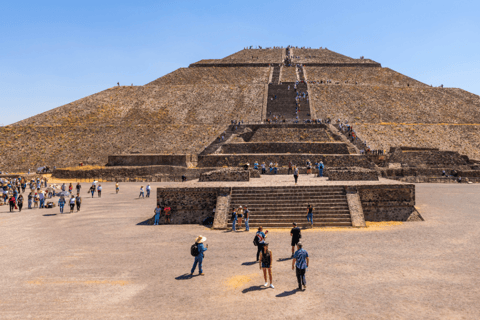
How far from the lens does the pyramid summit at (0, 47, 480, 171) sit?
40125mm

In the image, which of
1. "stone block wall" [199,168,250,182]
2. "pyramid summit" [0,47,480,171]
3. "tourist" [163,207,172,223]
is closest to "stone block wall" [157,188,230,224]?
"tourist" [163,207,172,223]

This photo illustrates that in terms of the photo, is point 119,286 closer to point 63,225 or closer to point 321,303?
point 321,303

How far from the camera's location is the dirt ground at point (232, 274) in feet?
21.0

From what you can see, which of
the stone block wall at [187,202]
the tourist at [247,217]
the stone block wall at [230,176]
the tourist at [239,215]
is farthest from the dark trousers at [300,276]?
the stone block wall at [230,176]

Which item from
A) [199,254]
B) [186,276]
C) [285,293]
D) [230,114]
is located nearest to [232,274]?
[199,254]

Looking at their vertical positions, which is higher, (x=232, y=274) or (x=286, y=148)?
(x=286, y=148)

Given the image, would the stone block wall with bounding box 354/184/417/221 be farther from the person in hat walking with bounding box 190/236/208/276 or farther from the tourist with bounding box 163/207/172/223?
the person in hat walking with bounding box 190/236/208/276

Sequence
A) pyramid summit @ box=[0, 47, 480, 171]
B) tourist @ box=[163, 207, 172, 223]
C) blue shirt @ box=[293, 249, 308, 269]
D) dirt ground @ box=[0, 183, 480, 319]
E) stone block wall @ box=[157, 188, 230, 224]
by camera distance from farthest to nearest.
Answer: pyramid summit @ box=[0, 47, 480, 171] → stone block wall @ box=[157, 188, 230, 224] → tourist @ box=[163, 207, 172, 223] → blue shirt @ box=[293, 249, 308, 269] → dirt ground @ box=[0, 183, 480, 319]

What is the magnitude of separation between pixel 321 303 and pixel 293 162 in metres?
24.1

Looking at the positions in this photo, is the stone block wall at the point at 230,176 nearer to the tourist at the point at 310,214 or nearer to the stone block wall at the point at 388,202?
the stone block wall at the point at 388,202

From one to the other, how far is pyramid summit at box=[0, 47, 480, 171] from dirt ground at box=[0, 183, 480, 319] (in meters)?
24.8

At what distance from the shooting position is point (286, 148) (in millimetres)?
33531

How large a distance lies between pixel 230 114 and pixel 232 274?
42271mm

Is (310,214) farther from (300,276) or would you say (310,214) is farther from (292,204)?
(300,276)
